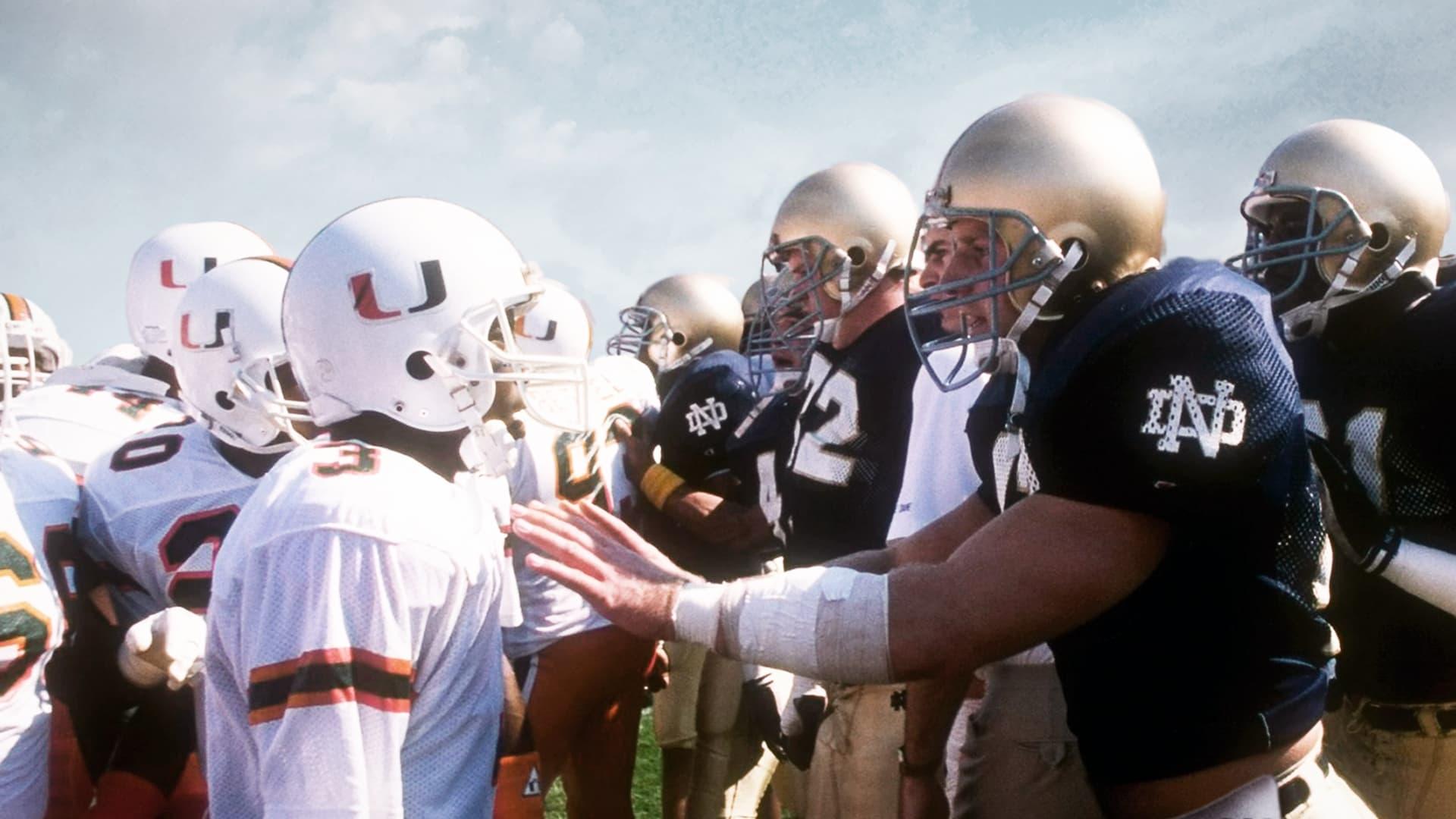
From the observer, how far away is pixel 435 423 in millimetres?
2164

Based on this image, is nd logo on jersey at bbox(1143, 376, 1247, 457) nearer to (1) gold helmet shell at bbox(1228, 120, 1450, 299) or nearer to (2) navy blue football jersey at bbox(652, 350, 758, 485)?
(1) gold helmet shell at bbox(1228, 120, 1450, 299)

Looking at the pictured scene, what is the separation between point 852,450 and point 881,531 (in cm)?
25

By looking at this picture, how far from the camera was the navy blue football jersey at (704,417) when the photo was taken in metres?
4.70

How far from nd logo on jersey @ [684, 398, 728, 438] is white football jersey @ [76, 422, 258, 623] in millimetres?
1988

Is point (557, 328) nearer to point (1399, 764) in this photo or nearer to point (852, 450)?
point (852, 450)

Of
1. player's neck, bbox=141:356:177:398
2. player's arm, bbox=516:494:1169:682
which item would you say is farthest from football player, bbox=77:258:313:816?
player's neck, bbox=141:356:177:398

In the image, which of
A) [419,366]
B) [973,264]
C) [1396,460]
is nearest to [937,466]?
[973,264]

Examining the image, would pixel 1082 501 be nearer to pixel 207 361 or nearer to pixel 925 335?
pixel 925 335

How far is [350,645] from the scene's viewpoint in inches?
67.4

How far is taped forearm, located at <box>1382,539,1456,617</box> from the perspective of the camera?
259 cm

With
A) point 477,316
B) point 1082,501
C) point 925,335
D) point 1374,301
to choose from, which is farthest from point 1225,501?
point 1374,301

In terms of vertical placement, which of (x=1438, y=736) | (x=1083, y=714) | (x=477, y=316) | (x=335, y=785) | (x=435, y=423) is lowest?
(x=1438, y=736)

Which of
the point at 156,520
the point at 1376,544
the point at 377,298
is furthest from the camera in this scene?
the point at 156,520

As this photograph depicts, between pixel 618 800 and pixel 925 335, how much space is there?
2211 millimetres
